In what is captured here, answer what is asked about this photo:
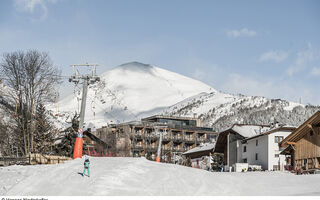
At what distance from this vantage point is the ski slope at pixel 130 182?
30.1 metres

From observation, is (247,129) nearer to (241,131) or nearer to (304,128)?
(241,131)

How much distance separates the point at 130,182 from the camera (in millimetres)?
32656

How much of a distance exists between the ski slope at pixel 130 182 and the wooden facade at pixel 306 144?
1344 cm

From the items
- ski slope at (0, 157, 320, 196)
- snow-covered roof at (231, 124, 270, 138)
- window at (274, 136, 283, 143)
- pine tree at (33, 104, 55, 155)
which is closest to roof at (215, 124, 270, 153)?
snow-covered roof at (231, 124, 270, 138)

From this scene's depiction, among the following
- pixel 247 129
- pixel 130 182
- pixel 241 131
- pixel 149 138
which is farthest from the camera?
pixel 149 138

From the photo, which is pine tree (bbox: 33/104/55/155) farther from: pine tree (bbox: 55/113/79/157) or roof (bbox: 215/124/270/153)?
roof (bbox: 215/124/270/153)

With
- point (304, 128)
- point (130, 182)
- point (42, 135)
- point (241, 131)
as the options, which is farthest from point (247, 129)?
point (130, 182)

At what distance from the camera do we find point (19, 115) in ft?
190

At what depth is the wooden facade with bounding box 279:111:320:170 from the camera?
54.4 metres

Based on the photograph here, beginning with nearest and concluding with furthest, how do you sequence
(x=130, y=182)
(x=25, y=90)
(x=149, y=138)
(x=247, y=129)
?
(x=130, y=182) < (x=25, y=90) < (x=247, y=129) < (x=149, y=138)

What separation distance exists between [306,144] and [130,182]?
1197 inches

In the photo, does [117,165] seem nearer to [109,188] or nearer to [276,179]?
[109,188]

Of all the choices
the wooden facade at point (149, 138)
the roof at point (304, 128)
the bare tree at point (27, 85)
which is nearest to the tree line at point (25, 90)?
the bare tree at point (27, 85)
